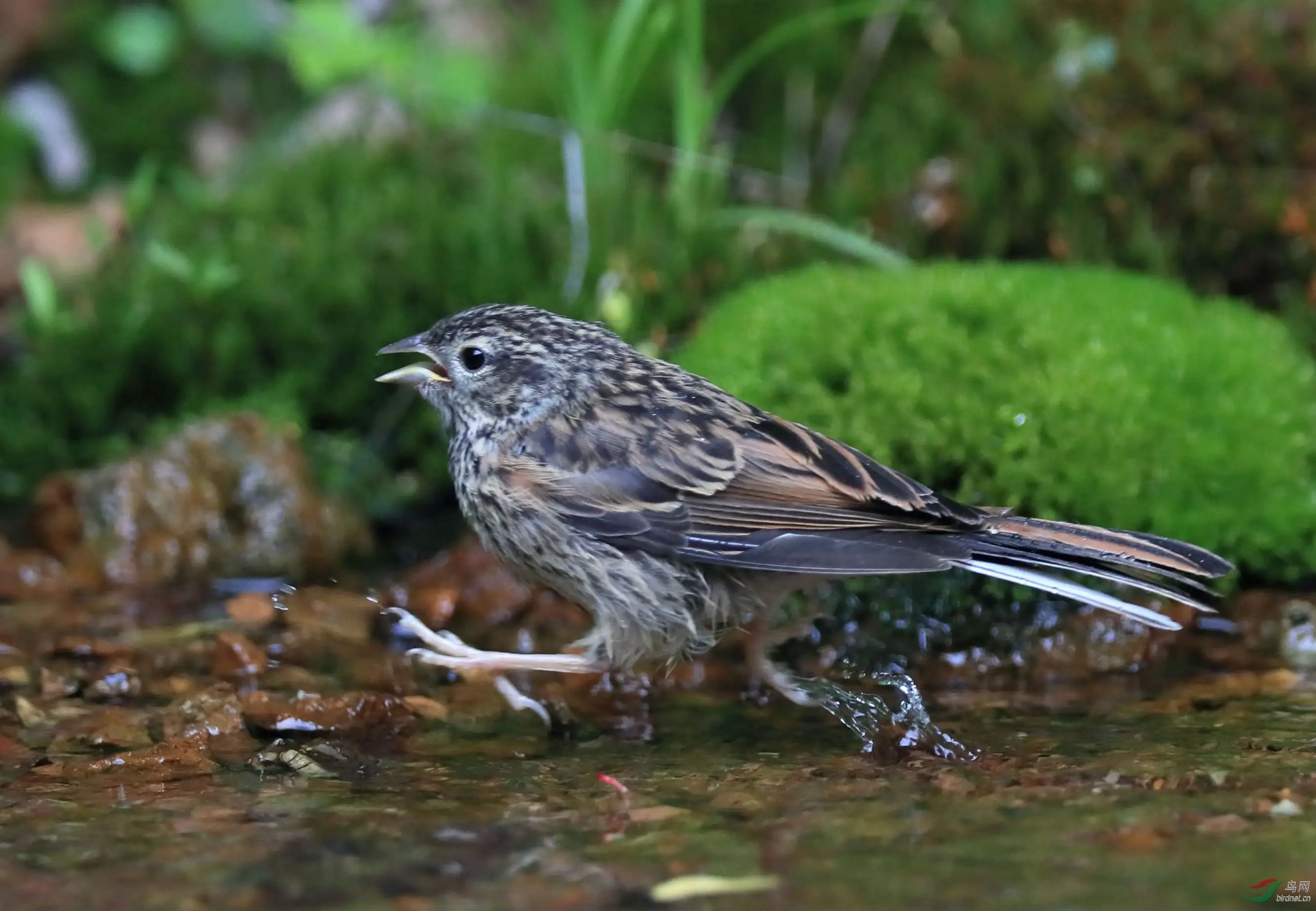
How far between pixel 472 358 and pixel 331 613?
4.07 ft

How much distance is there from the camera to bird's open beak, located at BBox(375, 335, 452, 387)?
4855mm

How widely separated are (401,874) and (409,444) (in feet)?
13.5

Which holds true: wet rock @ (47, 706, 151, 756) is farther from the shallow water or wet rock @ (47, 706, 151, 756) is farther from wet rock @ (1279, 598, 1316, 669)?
wet rock @ (1279, 598, 1316, 669)

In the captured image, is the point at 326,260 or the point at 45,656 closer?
the point at 45,656

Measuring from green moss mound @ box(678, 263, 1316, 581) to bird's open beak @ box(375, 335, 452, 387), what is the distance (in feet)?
4.31

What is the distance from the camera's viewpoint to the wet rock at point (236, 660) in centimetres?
462

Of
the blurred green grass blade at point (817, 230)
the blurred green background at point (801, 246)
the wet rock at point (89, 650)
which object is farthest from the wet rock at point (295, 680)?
the blurred green grass blade at point (817, 230)

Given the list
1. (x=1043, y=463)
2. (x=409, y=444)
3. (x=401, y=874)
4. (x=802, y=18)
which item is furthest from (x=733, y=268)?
(x=401, y=874)

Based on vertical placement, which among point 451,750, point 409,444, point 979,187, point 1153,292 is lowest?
point 451,750

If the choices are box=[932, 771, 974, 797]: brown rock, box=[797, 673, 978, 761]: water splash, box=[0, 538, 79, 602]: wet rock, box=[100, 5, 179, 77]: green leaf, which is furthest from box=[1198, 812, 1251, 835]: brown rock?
box=[100, 5, 179, 77]: green leaf

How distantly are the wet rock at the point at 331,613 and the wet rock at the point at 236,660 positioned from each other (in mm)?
334

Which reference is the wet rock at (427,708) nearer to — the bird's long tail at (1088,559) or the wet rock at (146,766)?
the wet rock at (146,766)

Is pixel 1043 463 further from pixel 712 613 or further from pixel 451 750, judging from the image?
pixel 451 750

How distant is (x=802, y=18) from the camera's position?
22.4ft
